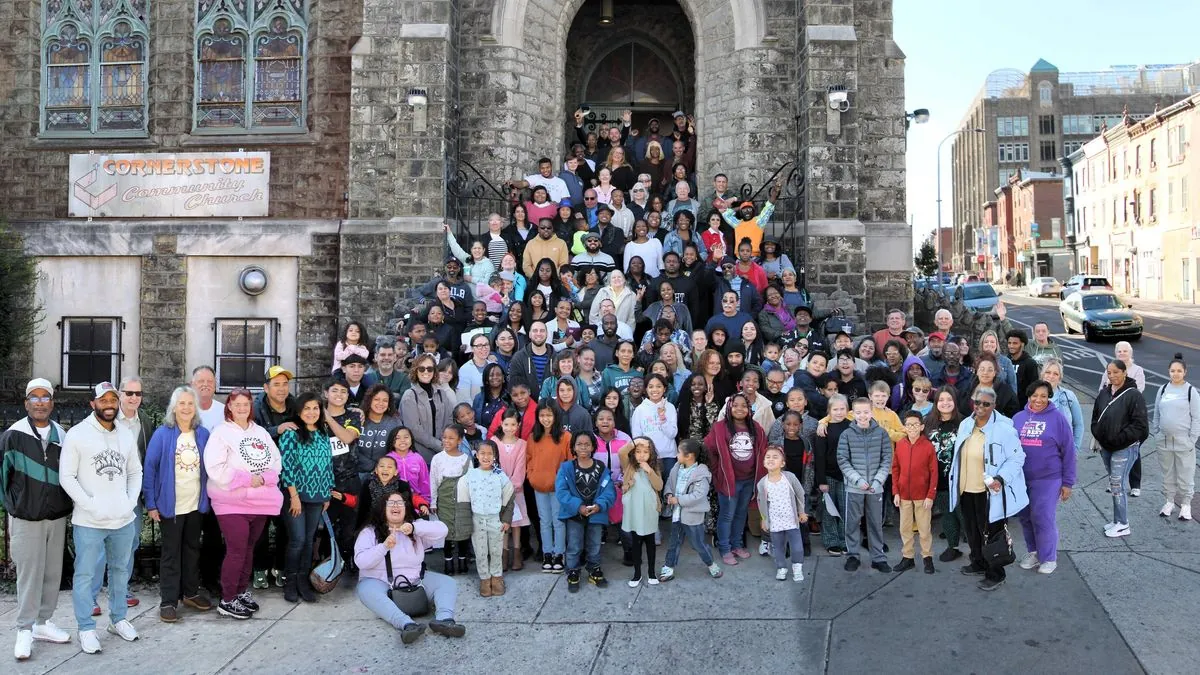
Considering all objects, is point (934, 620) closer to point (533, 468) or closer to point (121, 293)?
point (533, 468)

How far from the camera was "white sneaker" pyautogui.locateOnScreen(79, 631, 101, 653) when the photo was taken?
5902 millimetres

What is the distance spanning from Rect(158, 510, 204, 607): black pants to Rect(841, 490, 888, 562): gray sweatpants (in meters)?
4.95

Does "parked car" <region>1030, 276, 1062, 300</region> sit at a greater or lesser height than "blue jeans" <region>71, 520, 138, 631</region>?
greater

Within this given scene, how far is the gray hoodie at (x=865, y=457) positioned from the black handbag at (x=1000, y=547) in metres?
0.79

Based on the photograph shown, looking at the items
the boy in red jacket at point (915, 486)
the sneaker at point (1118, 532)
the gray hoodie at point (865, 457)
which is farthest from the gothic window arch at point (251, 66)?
the sneaker at point (1118, 532)

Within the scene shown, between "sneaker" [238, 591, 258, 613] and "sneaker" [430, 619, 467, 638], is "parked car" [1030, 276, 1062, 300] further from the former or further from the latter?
"sneaker" [238, 591, 258, 613]

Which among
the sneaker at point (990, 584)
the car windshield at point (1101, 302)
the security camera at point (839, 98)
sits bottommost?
the sneaker at point (990, 584)

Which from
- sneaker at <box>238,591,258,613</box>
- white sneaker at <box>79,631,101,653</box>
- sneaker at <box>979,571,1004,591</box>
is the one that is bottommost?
white sneaker at <box>79,631,101,653</box>

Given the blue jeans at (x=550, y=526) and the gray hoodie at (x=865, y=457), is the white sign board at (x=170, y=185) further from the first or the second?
the gray hoodie at (x=865, y=457)

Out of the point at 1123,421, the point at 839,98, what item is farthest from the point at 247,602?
the point at 839,98

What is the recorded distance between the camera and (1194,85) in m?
75.2

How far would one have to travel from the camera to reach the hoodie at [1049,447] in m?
7.01

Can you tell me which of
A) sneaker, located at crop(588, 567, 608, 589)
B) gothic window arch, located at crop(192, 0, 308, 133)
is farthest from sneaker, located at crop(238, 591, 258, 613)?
gothic window arch, located at crop(192, 0, 308, 133)

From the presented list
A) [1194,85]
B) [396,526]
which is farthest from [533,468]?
[1194,85]
